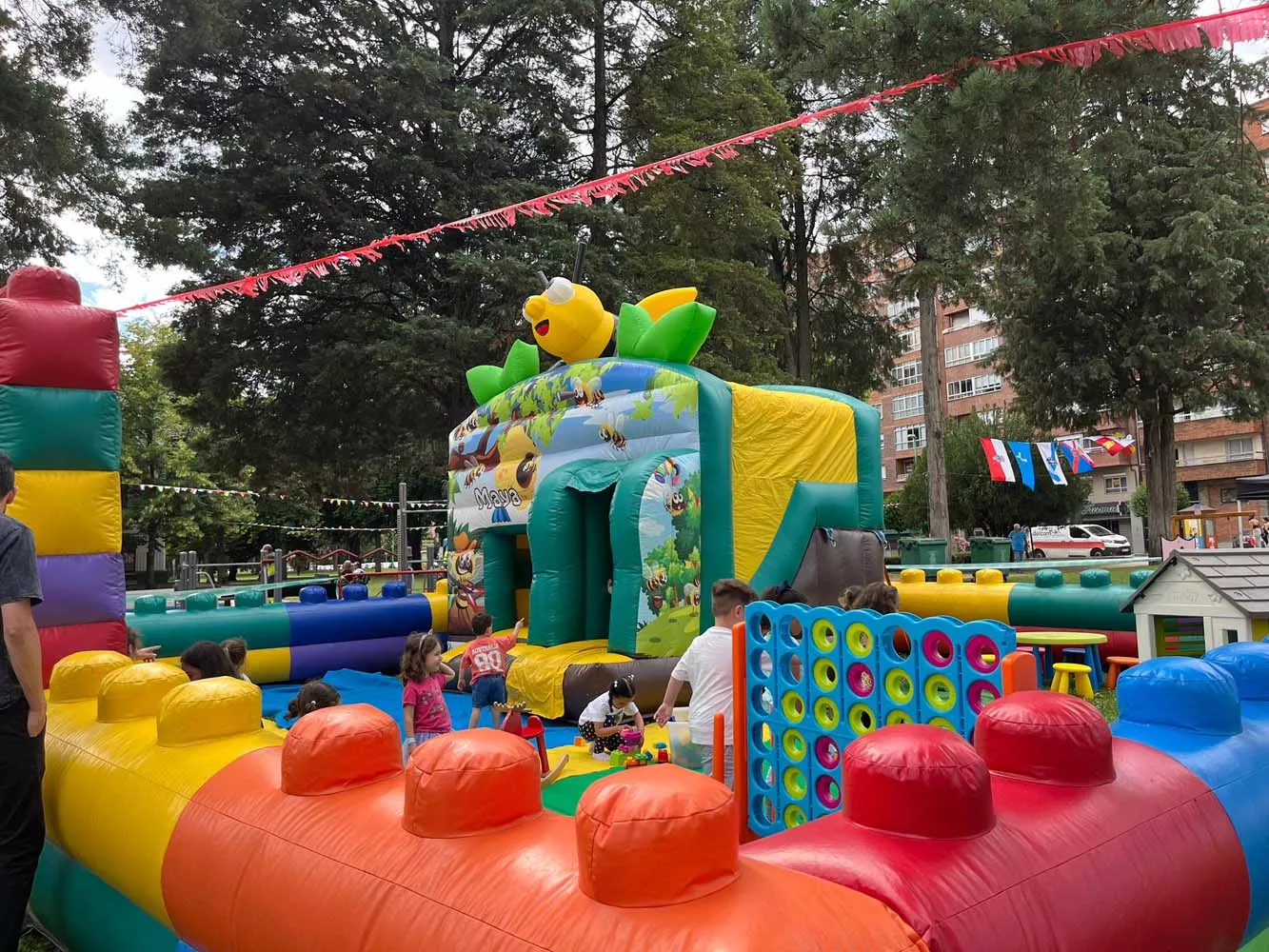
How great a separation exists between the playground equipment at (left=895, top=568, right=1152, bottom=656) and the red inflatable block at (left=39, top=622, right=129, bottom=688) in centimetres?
617

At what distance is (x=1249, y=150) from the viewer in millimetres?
17438

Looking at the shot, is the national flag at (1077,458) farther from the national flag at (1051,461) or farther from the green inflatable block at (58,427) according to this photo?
the green inflatable block at (58,427)

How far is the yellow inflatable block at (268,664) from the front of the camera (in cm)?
920

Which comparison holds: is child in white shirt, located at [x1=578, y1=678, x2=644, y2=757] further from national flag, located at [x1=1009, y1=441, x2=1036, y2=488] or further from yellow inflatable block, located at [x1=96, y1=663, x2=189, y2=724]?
national flag, located at [x1=1009, y1=441, x2=1036, y2=488]

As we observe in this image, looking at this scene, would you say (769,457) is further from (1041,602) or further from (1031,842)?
(1031,842)

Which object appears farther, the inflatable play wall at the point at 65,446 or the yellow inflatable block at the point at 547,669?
the yellow inflatable block at the point at 547,669

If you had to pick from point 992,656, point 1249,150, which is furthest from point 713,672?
point 1249,150

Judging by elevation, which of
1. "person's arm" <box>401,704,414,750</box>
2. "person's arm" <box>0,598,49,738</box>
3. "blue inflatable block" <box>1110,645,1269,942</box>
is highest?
"person's arm" <box>0,598,49,738</box>

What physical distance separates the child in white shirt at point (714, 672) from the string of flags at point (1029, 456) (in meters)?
16.3

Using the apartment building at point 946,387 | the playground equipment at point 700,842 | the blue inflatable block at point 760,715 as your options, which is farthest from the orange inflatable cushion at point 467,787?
the apartment building at point 946,387

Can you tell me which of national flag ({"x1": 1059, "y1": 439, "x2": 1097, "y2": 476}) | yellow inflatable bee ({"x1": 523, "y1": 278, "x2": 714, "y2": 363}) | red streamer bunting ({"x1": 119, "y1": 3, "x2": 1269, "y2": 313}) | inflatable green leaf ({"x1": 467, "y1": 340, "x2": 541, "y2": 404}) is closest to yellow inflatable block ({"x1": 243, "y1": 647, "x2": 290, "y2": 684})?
inflatable green leaf ({"x1": 467, "y1": 340, "x2": 541, "y2": 404})

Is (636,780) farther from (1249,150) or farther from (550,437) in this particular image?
(1249,150)

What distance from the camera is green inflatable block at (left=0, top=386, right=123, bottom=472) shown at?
424 cm

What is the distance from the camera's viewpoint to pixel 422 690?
488 centimetres
